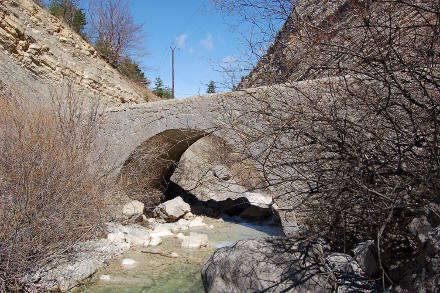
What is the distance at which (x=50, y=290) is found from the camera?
3.93m

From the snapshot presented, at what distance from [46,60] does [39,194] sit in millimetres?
6947

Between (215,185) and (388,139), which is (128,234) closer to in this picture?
(215,185)

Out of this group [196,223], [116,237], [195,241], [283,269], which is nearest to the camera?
[283,269]

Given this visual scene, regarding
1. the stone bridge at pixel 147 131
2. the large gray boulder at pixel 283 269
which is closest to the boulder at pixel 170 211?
the stone bridge at pixel 147 131

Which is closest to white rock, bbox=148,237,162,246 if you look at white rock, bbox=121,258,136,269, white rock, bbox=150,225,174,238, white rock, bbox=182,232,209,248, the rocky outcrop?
white rock, bbox=150,225,174,238

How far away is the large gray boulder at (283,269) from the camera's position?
9.96 feet

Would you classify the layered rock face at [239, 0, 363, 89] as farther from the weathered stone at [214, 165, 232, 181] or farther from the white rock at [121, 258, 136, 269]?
the weathered stone at [214, 165, 232, 181]

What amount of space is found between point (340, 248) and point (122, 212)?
430cm

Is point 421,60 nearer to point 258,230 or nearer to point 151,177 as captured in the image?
point 258,230

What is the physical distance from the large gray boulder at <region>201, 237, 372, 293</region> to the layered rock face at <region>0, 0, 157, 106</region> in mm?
5689

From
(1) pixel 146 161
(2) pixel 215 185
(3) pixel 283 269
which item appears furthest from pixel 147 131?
(3) pixel 283 269

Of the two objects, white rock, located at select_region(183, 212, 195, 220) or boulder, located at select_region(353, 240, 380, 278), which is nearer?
boulder, located at select_region(353, 240, 380, 278)

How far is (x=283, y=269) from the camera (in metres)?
3.20

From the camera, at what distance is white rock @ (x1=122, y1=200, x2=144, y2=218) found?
696 cm
